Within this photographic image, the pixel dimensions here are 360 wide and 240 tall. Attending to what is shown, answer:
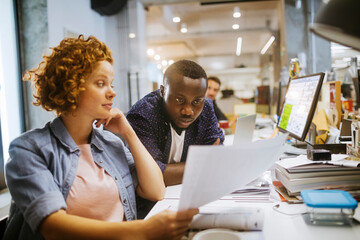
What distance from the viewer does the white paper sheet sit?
0.59m

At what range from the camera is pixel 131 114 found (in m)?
1.40

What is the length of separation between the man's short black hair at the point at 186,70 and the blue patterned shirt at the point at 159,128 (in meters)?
0.17

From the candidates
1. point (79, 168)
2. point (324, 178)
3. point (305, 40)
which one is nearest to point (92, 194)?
point (79, 168)

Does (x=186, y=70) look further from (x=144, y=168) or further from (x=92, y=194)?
(x=92, y=194)

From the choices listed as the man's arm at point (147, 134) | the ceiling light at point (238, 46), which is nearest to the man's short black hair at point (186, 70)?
the man's arm at point (147, 134)

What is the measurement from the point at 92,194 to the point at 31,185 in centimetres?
22

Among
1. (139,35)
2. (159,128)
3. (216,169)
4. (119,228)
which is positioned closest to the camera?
(216,169)

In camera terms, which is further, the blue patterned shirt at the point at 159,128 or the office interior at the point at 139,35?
the office interior at the point at 139,35

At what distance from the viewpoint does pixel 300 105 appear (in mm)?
1520

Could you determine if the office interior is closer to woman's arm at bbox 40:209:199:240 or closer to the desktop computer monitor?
the desktop computer monitor

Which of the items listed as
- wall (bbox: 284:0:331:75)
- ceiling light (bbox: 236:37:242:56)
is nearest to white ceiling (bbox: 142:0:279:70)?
ceiling light (bbox: 236:37:242:56)

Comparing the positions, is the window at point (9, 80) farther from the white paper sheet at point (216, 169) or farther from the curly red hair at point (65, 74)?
the white paper sheet at point (216, 169)

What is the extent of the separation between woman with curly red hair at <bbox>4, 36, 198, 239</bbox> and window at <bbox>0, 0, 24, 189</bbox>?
242 cm

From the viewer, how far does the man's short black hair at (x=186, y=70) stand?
1.27m
